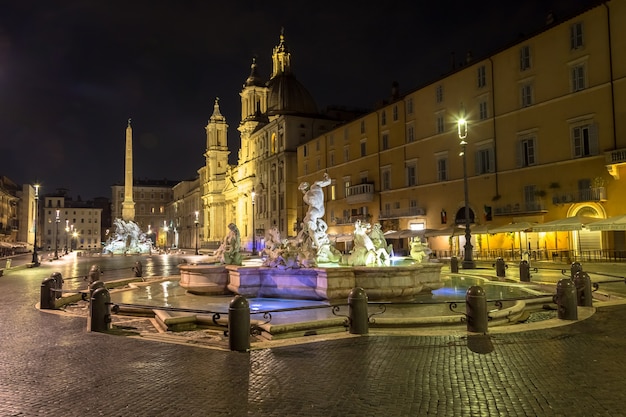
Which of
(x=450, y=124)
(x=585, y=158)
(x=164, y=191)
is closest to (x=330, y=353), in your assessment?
(x=585, y=158)

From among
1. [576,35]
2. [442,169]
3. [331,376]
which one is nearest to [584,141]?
[576,35]

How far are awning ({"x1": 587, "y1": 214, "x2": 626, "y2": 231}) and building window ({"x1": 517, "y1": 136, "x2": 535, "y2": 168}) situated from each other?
28.3 ft

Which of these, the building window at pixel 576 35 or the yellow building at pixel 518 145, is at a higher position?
the building window at pixel 576 35

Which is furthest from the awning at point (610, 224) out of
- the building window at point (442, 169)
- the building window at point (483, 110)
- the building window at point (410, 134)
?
the building window at point (410, 134)

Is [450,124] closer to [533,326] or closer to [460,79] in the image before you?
[460,79]

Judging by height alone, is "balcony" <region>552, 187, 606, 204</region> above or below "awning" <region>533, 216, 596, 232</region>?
above

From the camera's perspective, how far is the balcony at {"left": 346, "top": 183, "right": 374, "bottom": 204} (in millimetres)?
51031

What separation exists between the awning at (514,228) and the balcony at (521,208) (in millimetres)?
1568

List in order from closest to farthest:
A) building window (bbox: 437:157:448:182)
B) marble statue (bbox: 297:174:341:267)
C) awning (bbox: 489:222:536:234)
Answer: marble statue (bbox: 297:174:341:267)
awning (bbox: 489:222:536:234)
building window (bbox: 437:157:448:182)

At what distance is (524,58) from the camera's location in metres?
34.9

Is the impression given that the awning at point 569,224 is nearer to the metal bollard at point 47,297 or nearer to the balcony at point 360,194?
the balcony at point 360,194

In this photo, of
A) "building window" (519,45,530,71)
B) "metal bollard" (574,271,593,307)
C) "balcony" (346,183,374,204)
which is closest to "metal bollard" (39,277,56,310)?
"metal bollard" (574,271,593,307)

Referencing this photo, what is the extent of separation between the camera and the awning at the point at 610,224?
83.4ft

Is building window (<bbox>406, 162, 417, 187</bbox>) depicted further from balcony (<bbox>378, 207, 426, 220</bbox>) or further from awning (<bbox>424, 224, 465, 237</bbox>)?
awning (<bbox>424, 224, 465, 237</bbox>)
